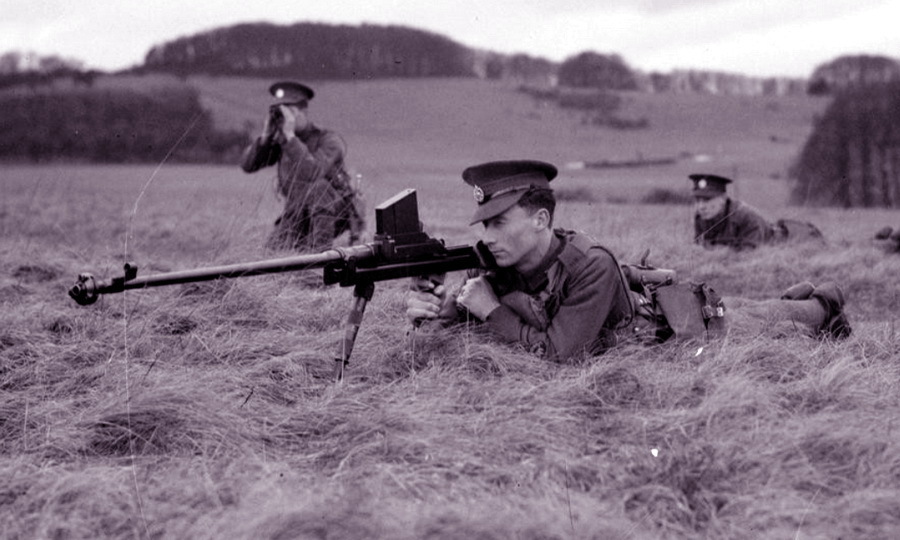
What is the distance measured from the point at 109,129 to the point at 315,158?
824 inches

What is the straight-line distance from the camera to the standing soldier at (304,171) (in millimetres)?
8906

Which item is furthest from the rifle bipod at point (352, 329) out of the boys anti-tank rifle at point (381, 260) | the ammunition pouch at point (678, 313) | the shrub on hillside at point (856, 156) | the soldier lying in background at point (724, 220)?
the shrub on hillside at point (856, 156)

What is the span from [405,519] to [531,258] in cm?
230

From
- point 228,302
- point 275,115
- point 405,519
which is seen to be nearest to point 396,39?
point 275,115

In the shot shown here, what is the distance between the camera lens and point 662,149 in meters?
44.4

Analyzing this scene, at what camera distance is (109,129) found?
2798 cm

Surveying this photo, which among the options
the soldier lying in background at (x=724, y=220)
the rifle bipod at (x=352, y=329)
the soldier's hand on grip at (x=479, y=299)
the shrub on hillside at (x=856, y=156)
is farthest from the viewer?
the shrub on hillside at (x=856, y=156)

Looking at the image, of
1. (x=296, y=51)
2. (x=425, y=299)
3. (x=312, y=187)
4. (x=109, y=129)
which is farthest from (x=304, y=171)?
(x=296, y=51)

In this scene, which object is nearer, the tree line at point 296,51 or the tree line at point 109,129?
the tree line at point 109,129

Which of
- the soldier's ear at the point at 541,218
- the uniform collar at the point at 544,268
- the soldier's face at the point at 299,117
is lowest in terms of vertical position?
the uniform collar at the point at 544,268

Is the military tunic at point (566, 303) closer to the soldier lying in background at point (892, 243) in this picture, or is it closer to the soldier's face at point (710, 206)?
the soldier's face at point (710, 206)

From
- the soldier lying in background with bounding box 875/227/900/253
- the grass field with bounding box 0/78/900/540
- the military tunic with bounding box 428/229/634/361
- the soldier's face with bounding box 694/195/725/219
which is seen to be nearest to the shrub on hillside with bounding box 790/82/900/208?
the soldier lying in background with bounding box 875/227/900/253

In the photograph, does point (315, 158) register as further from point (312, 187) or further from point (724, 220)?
point (724, 220)

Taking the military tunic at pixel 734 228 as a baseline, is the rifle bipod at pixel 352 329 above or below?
above
